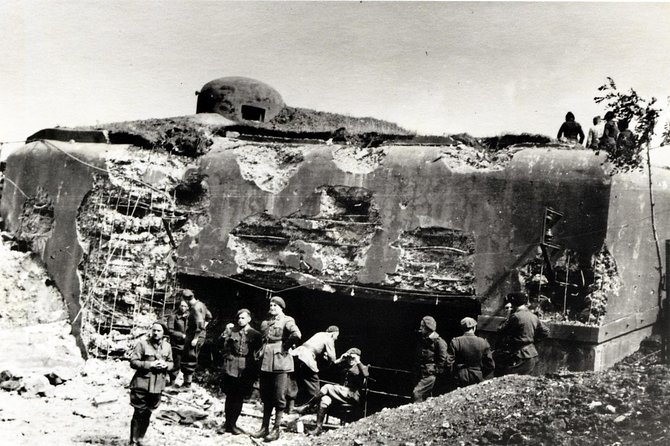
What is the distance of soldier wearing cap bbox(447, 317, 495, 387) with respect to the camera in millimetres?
8273

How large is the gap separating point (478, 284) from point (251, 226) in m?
3.93

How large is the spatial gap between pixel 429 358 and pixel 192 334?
367cm

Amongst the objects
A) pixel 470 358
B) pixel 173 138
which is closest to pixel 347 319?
pixel 470 358

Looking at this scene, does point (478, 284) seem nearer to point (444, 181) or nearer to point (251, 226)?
point (444, 181)

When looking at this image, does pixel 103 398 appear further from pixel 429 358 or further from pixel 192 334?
pixel 429 358

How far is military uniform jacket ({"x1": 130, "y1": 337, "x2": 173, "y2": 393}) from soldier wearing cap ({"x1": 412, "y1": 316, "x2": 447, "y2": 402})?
323cm

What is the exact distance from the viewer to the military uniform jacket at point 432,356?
8.39 m

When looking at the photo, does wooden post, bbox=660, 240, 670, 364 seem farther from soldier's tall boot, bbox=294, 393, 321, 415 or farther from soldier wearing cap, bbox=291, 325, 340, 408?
soldier's tall boot, bbox=294, 393, 321, 415

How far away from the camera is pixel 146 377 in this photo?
23.1ft

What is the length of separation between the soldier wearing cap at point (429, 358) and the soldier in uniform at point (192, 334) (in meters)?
3.44

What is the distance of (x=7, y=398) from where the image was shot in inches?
351

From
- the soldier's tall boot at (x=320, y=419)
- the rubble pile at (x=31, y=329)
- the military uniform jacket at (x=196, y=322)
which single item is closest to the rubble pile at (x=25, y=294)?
the rubble pile at (x=31, y=329)

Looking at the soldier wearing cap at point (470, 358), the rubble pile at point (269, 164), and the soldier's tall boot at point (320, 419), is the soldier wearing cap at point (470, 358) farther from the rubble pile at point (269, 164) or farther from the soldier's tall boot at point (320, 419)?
the rubble pile at point (269, 164)

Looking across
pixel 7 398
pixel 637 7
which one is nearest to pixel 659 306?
pixel 637 7
